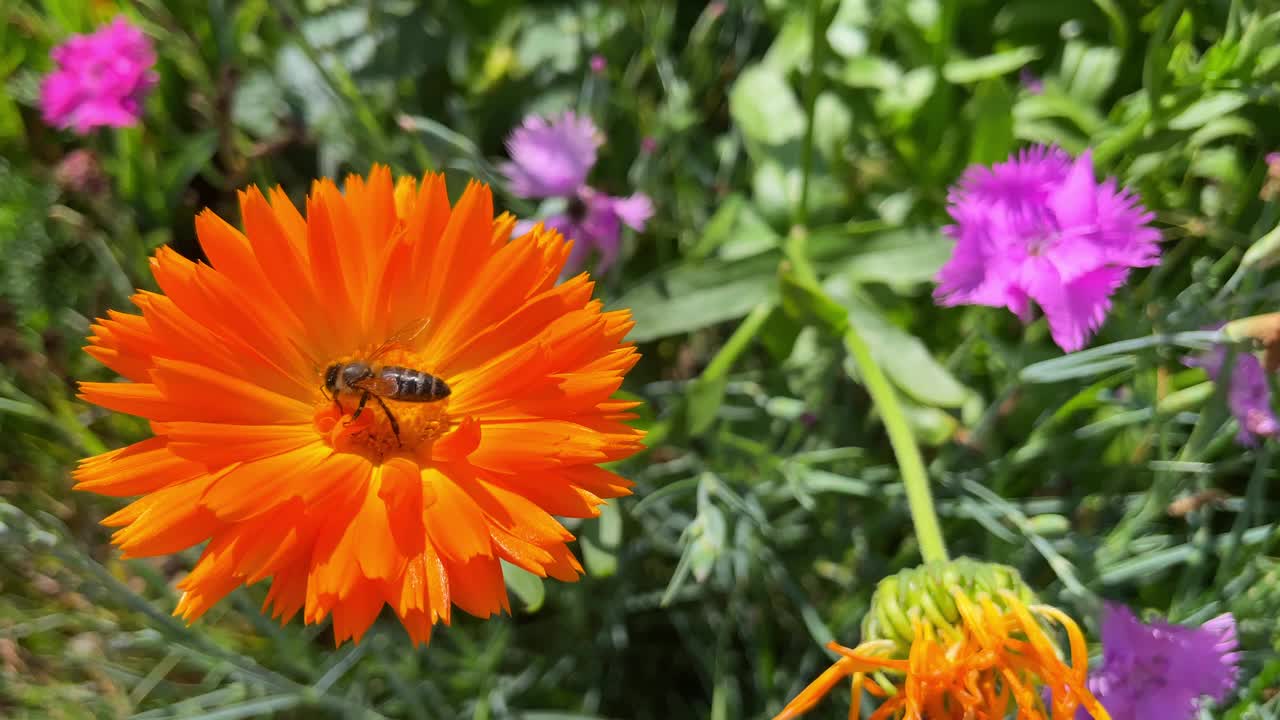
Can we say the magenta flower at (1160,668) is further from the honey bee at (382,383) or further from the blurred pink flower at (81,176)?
the blurred pink flower at (81,176)

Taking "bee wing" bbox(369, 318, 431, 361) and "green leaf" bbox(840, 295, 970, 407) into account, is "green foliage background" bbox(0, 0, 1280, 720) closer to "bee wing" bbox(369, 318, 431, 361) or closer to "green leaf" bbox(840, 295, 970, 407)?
"green leaf" bbox(840, 295, 970, 407)

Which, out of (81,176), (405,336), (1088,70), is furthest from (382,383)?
(1088,70)

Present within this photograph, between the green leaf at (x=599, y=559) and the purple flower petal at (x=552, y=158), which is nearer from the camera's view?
the green leaf at (x=599, y=559)

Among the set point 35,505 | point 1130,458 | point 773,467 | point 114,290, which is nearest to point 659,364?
point 773,467

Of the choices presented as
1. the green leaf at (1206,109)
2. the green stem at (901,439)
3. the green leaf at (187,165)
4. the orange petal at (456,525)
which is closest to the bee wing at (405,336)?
the orange petal at (456,525)

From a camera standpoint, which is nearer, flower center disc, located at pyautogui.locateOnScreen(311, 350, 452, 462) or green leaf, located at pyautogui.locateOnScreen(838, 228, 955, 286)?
flower center disc, located at pyautogui.locateOnScreen(311, 350, 452, 462)

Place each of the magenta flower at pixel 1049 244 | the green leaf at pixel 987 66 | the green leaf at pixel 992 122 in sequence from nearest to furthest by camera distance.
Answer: the magenta flower at pixel 1049 244
the green leaf at pixel 992 122
the green leaf at pixel 987 66

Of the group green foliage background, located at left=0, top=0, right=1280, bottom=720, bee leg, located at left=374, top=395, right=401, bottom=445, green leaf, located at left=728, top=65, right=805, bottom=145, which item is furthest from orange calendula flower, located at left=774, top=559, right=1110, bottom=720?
green leaf, located at left=728, top=65, right=805, bottom=145
